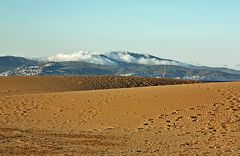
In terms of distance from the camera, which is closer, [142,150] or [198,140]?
[142,150]

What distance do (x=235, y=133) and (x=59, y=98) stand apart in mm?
13349

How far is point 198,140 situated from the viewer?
67.8ft

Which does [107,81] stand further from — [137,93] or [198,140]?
[198,140]

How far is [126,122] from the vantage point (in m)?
25.6

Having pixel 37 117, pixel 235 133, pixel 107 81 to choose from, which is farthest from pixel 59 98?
pixel 107 81

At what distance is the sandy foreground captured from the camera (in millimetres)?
18016

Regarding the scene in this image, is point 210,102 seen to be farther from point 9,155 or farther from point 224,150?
point 9,155

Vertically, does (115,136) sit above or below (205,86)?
Result: below

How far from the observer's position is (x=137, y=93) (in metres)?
32.2

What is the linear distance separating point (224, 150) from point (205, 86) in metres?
15.4

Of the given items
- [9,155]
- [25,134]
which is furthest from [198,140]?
[9,155]

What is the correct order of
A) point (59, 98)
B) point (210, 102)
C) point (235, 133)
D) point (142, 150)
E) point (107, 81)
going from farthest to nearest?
point (107, 81), point (59, 98), point (210, 102), point (235, 133), point (142, 150)

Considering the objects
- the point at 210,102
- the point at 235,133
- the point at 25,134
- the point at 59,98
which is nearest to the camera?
the point at 25,134

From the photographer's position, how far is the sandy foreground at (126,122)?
18.0 metres
